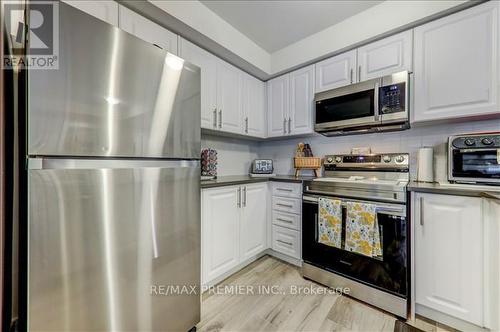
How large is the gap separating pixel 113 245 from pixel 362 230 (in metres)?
1.58

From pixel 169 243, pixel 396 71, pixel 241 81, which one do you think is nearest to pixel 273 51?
pixel 241 81

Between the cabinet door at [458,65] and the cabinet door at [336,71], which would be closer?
the cabinet door at [458,65]

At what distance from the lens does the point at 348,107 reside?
1.99 metres

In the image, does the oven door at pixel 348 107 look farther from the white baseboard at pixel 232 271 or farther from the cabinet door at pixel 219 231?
the white baseboard at pixel 232 271

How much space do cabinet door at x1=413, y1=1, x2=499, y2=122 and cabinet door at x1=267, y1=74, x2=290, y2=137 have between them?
3.90ft

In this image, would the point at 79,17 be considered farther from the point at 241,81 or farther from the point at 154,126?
the point at 241,81

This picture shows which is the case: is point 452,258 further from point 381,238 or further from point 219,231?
point 219,231

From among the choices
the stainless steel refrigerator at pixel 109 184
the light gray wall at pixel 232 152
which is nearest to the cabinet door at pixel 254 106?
the light gray wall at pixel 232 152

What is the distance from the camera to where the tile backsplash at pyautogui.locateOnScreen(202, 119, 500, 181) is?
1.81 meters

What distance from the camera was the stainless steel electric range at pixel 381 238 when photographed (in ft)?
4.94

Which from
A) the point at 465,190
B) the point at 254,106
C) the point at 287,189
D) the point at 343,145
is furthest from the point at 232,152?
the point at 465,190

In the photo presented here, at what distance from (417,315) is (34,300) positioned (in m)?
2.15

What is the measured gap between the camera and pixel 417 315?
60.0 inches

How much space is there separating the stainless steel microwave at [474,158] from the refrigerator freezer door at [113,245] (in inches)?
70.7
